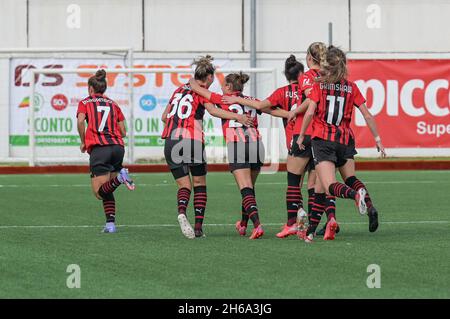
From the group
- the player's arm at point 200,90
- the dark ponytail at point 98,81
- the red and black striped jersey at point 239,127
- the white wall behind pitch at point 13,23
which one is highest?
the white wall behind pitch at point 13,23

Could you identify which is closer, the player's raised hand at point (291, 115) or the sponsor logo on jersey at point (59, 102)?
the player's raised hand at point (291, 115)

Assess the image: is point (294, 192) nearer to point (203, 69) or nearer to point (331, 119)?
point (331, 119)

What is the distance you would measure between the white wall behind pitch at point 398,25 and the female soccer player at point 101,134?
19141mm

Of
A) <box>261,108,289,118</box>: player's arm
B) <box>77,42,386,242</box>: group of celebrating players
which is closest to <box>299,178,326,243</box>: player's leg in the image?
<box>77,42,386,242</box>: group of celebrating players

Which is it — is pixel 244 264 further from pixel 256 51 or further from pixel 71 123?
pixel 256 51

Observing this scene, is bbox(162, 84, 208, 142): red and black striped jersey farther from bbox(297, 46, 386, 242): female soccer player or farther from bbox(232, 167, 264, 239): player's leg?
bbox(297, 46, 386, 242): female soccer player

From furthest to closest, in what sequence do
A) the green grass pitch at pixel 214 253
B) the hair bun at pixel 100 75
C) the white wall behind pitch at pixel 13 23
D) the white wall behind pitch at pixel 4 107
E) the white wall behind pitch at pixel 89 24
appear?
1. the white wall behind pitch at pixel 89 24
2. the white wall behind pitch at pixel 13 23
3. the white wall behind pitch at pixel 4 107
4. the hair bun at pixel 100 75
5. the green grass pitch at pixel 214 253

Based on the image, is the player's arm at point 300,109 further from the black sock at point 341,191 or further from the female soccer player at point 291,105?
the black sock at point 341,191

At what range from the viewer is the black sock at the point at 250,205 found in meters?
12.6

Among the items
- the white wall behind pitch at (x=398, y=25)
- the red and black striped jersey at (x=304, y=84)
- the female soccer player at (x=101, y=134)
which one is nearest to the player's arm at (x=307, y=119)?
the red and black striped jersey at (x=304, y=84)

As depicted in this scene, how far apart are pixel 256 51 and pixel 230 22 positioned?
108cm

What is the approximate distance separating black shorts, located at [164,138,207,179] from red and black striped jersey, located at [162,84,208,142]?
7 centimetres

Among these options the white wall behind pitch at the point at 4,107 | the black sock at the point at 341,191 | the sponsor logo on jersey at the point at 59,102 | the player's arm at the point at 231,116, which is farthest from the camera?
the white wall behind pitch at the point at 4,107

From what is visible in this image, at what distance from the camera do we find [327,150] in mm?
12078
